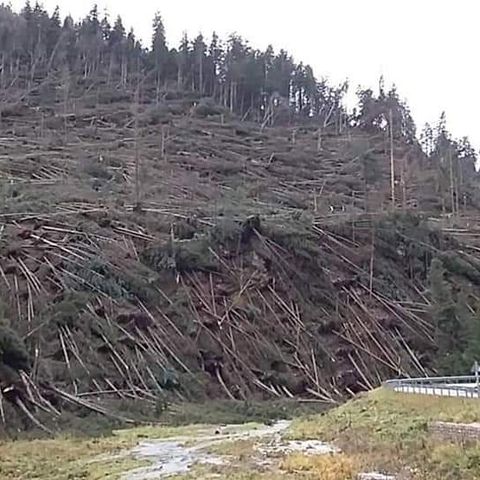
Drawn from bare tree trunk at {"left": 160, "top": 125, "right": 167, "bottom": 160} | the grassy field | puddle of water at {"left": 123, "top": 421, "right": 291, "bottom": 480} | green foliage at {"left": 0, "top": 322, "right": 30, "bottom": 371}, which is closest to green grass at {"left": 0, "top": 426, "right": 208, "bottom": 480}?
the grassy field

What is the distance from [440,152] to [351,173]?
17776mm

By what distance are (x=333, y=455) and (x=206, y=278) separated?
22359 millimetres

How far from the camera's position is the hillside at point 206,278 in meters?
32.5

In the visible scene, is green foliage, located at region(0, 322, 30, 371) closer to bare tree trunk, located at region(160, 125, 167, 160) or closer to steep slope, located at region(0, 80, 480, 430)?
steep slope, located at region(0, 80, 480, 430)

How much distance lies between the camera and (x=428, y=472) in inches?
576

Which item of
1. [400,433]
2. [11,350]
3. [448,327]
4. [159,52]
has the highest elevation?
[159,52]

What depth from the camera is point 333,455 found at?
1742cm

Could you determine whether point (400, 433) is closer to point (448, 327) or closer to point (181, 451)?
point (181, 451)

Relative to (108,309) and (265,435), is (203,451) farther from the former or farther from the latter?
(108,309)

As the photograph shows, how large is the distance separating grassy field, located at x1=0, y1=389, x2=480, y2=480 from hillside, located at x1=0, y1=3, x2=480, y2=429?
4.09 meters

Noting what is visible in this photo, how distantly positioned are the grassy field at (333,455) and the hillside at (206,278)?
4.09 meters

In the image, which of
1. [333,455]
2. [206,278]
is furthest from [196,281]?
[333,455]

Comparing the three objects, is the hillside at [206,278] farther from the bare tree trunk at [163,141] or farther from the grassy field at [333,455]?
the grassy field at [333,455]

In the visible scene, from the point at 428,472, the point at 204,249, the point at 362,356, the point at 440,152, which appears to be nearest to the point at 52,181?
the point at 204,249
